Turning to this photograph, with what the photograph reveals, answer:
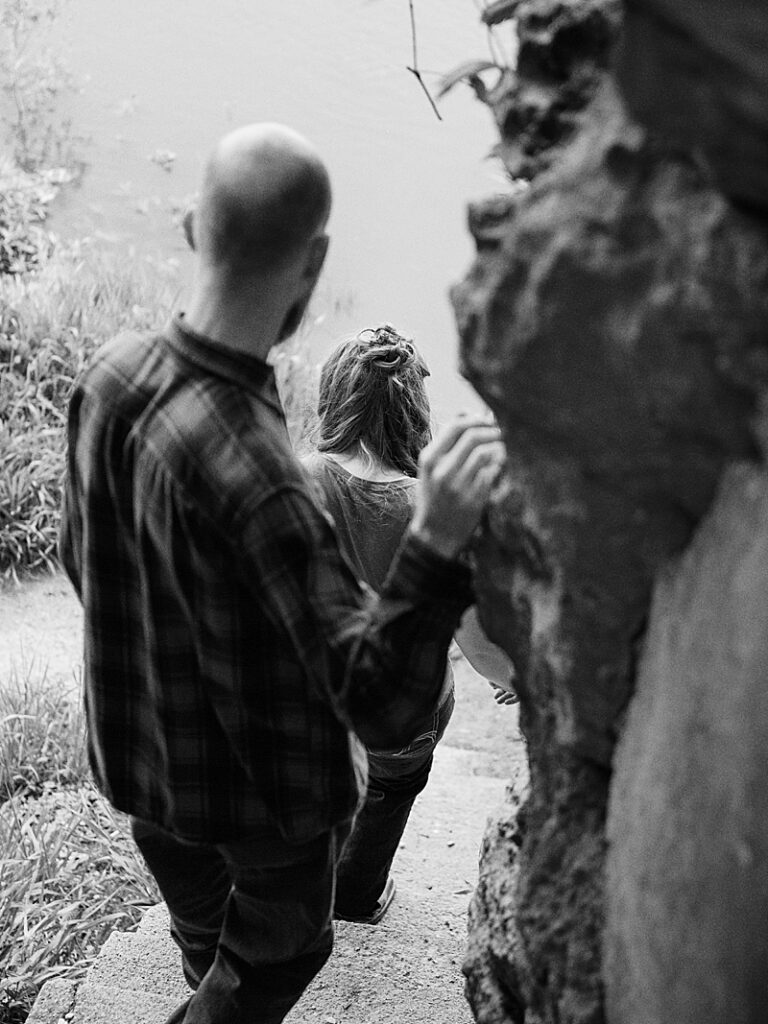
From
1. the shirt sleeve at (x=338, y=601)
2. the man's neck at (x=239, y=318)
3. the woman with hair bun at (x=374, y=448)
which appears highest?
the man's neck at (x=239, y=318)

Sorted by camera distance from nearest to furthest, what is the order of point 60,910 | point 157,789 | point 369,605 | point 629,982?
point 629,982 → point 369,605 → point 157,789 → point 60,910

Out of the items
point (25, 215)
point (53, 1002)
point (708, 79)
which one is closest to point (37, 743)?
point (53, 1002)

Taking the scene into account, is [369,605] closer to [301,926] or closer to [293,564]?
[293,564]

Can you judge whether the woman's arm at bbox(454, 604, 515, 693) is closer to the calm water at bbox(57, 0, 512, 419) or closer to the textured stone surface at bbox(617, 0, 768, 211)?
the textured stone surface at bbox(617, 0, 768, 211)

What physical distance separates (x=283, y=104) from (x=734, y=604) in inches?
330

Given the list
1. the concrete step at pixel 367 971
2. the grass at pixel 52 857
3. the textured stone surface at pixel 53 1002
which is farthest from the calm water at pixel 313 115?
the textured stone surface at pixel 53 1002

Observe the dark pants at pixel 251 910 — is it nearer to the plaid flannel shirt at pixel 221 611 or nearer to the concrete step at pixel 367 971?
the plaid flannel shirt at pixel 221 611

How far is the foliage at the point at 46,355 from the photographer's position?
455cm

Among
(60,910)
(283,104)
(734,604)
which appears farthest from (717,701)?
(283,104)

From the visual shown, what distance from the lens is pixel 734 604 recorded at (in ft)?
3.00

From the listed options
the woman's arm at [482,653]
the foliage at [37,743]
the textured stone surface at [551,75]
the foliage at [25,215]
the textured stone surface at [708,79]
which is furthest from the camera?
the foliage at [25,215]

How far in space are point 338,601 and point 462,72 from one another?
65 centimetres

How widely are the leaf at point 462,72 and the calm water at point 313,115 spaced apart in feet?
20.5

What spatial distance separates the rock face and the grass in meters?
1.69
